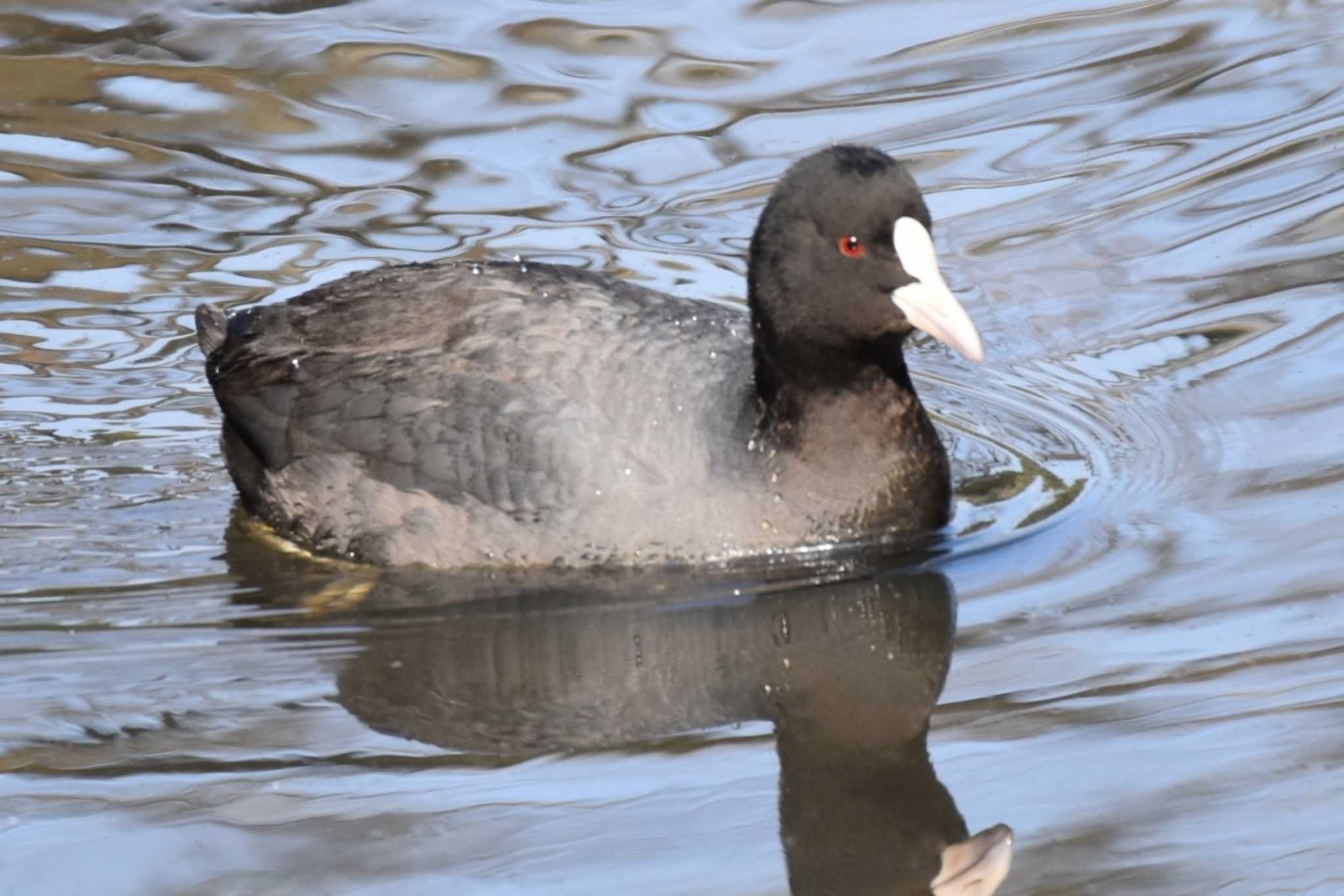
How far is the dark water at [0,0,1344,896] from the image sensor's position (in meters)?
4.07

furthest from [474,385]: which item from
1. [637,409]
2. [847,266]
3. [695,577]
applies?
[847,266]

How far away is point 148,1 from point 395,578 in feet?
16.0

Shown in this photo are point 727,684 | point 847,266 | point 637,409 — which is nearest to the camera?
point 727,684

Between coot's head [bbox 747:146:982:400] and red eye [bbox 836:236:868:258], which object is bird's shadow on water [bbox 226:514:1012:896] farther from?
red eye [bbox 836:236:868:258]

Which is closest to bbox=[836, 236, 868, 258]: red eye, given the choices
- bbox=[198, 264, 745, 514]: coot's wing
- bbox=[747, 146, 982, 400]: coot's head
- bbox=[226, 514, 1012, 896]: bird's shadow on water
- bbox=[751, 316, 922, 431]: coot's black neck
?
bbox=[747, 146, 982, 400]: coot's head

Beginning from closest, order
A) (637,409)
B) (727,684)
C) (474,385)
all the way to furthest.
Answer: (727,684)
(637,409)
(474,385)

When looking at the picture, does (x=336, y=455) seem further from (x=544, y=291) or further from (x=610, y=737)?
(x=610, y=737)

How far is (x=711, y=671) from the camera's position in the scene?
4809 millimetres

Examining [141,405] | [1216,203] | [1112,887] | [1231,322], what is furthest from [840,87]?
[1112,887]

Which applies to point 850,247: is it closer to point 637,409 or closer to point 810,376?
point 810,376

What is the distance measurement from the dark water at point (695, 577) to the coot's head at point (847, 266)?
1.91 ft

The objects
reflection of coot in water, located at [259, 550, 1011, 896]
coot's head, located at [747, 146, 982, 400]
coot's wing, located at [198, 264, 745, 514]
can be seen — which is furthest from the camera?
coot's wing, located at [198, 264, 745, 514]

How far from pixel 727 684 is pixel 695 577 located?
0.64 meters

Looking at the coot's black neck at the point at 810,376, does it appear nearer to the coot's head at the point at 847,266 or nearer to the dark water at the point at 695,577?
the coot's head at the point at 847,266
